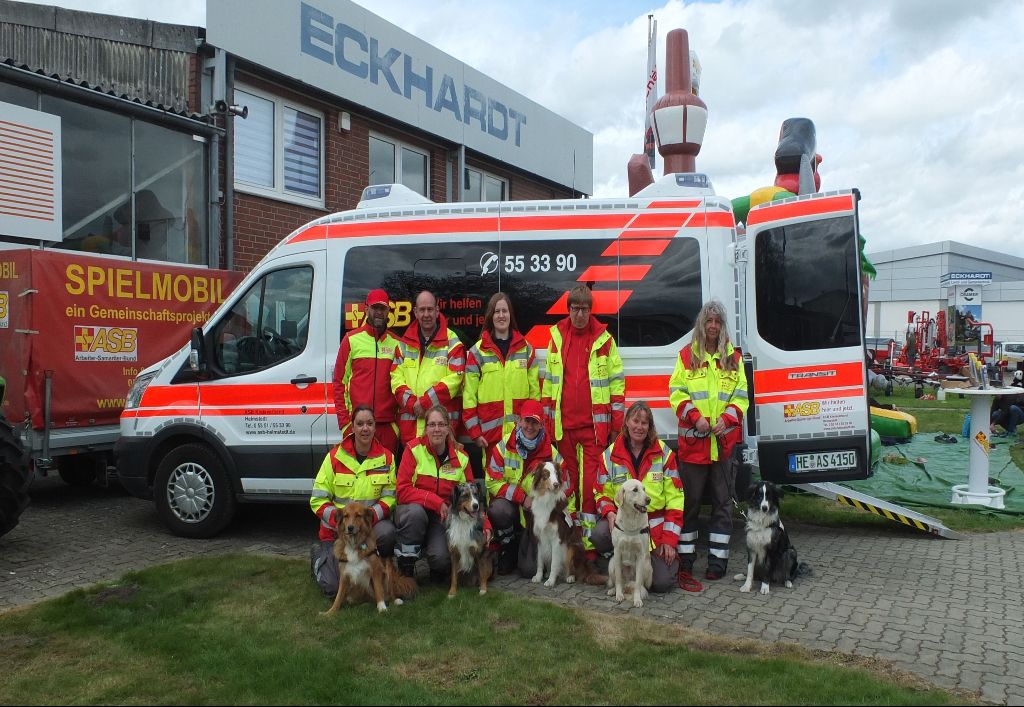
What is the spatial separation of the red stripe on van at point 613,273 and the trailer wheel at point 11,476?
453 cm

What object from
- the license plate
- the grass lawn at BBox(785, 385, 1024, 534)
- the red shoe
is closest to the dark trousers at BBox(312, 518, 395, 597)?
the red shoe

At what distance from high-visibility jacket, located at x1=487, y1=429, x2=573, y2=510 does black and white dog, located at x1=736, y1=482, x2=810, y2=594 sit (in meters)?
1.23

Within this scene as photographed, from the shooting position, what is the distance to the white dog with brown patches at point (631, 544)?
4637 mm

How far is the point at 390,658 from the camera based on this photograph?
153 inches

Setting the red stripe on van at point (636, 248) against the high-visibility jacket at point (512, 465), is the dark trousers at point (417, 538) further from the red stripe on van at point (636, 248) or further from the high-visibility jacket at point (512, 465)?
the red stripe on van at point (636, 248)

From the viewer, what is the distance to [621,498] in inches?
184

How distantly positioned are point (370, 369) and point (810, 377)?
3234mm

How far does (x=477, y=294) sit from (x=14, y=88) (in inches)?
242

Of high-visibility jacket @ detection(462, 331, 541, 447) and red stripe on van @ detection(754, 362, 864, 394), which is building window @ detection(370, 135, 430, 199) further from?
red stripe on van @ detection(754, 362, 864, 394)

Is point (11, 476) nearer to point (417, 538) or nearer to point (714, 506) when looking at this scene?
point (417, 538)

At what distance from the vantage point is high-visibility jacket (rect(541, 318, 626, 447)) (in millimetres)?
5223

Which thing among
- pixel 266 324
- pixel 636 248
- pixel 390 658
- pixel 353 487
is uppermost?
pixel 636 248

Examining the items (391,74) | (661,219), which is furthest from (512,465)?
(391,74)

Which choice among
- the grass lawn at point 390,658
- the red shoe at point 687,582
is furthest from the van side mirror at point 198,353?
the red shoe at point 687,582
